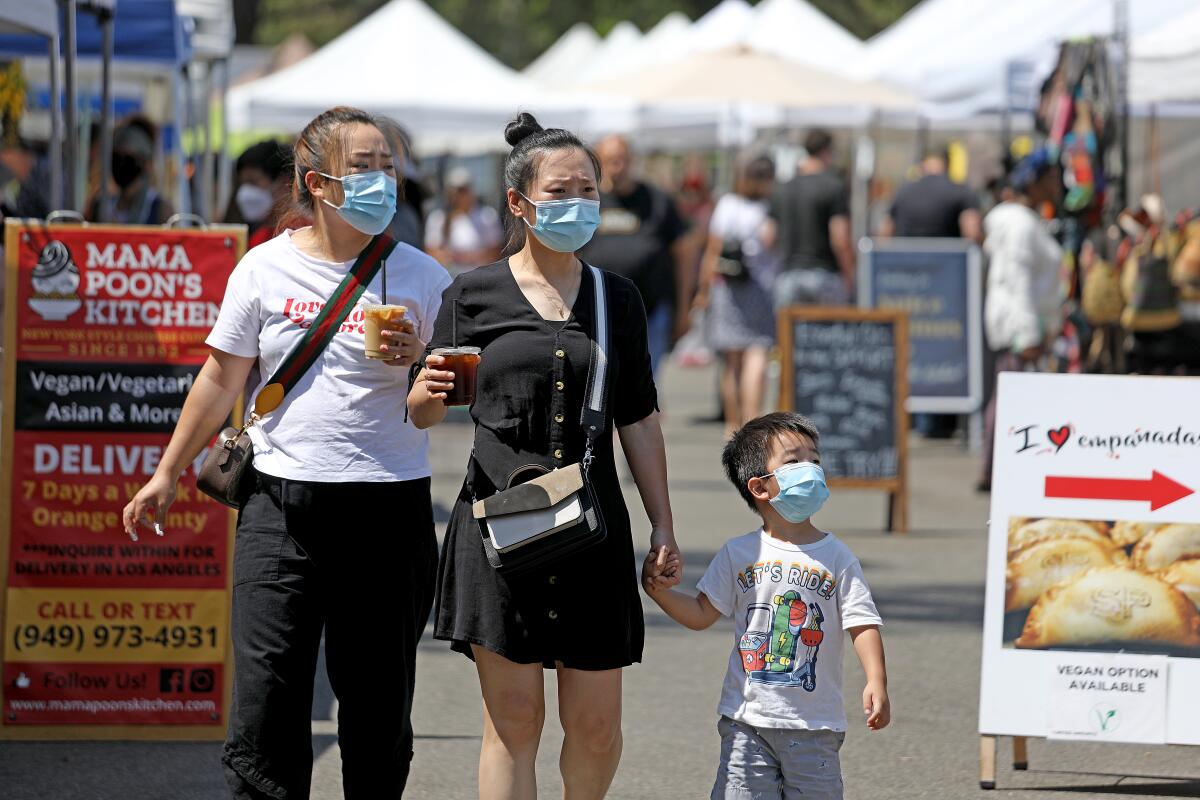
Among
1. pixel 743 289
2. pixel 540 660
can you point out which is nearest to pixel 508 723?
pixel 540 660

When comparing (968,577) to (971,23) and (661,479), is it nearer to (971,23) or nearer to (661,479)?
(661,479)

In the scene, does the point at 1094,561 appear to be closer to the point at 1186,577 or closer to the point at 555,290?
the point at 1186,577

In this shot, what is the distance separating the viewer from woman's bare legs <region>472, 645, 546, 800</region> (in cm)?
422

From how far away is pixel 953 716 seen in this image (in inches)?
263

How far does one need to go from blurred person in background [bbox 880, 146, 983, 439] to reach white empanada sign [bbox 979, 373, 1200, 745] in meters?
9.43

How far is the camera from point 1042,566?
5.68 meters

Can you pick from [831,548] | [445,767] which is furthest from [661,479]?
[445,767]

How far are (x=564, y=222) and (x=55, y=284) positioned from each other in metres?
2.42

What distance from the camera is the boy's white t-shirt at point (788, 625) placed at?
14.1 feet

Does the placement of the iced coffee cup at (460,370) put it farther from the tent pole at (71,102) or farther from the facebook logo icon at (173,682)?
the tent pole at (71,102)

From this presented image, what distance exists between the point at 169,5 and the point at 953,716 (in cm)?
683

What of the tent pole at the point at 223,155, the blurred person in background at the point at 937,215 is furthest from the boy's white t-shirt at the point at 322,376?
the blurred person in background at the point at 937,215

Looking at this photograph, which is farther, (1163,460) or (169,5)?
(169,5)

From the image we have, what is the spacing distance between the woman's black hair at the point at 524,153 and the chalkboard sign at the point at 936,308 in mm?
10249
